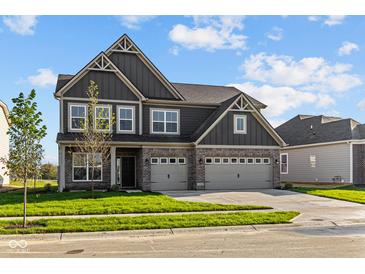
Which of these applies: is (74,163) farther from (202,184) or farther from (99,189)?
(202,184)

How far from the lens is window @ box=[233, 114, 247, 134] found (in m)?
24.3

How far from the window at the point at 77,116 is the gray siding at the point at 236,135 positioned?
7677 mm

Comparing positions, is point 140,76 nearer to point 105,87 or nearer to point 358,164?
point 105,87

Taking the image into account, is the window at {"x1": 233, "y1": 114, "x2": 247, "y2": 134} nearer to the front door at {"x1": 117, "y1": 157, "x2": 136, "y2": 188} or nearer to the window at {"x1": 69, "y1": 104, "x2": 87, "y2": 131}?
the front door at {"x1": 117, "y1": 157, "x2": 136, "y2": 188}

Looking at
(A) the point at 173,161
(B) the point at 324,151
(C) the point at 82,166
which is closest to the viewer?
(C) the point at 82,166

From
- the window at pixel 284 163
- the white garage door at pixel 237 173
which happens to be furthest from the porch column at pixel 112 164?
the window at pixel 284 163

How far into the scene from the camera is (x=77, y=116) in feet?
73.3

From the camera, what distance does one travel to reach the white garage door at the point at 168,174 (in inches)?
917

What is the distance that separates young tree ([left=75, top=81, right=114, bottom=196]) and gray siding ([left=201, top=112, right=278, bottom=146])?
244 inches

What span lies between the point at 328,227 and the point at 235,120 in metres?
12.7

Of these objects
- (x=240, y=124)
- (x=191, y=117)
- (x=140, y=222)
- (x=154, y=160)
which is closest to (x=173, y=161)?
(x=154, y=160)

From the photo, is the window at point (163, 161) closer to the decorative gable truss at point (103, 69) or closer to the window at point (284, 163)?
the decorative gable truss at point (103, 69)

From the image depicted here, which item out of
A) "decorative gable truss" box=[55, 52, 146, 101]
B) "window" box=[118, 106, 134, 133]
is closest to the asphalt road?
"window" box=[118, 106, 134, 133]

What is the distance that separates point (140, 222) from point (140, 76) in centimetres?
1496
